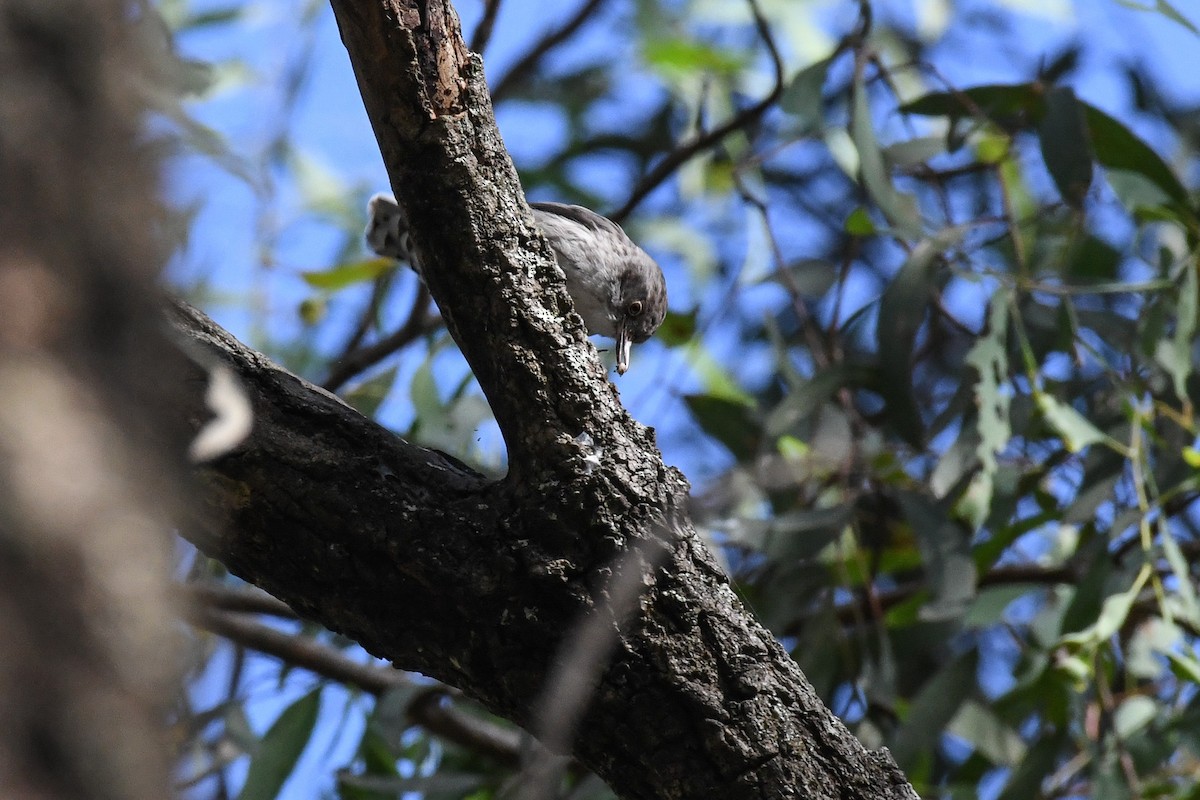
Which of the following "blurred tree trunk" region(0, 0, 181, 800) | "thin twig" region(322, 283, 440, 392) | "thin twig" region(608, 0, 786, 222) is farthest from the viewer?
"thin twig" region(608, 0, 786, 222)

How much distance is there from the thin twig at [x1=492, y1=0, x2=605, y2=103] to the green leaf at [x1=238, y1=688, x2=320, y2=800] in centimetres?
255

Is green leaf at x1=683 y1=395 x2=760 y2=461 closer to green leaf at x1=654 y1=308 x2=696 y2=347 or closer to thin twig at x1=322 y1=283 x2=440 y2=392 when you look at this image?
green leaf at x1=654 y1=308 x2=696 y2=347

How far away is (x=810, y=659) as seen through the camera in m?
Answer: 3.96

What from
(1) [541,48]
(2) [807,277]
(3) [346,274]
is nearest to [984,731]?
(2) [807,277]

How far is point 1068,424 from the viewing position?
3428mm

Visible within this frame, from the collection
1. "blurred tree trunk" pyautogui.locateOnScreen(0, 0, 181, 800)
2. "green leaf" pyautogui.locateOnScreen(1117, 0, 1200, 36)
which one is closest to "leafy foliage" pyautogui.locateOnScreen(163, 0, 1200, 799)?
"green leaf" pyautogui.locateOnScreen(1117, 0, 1200, 36)

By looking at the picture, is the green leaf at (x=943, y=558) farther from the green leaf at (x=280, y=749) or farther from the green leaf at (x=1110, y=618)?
the green leaf at (x=280, y=749)

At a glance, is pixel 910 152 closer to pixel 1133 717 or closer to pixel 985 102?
pixel 985 102

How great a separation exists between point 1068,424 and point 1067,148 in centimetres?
83

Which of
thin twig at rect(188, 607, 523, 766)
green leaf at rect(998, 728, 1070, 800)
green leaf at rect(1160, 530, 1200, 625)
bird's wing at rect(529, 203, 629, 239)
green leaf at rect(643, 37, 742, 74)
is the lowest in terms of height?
thin twig at rect(188, 607, 523, 766)

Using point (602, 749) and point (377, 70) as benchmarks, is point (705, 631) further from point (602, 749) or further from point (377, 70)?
point (377, 70)

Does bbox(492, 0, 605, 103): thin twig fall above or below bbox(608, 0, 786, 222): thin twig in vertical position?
above

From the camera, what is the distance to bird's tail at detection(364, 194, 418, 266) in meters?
4.15

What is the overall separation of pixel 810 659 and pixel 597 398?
232 centimetres
